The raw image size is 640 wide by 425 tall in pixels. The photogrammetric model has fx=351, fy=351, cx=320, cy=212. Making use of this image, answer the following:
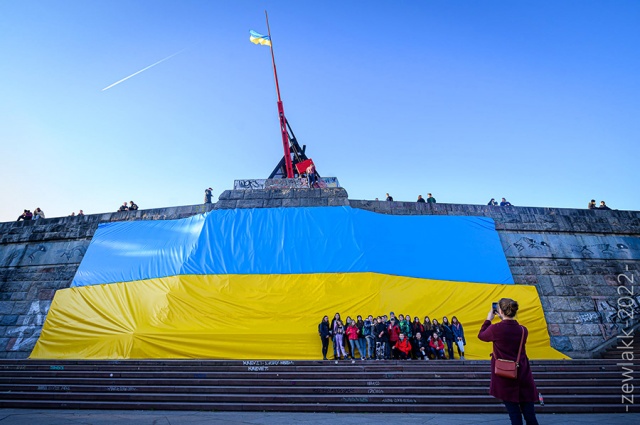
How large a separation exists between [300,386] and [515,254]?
10.9 m

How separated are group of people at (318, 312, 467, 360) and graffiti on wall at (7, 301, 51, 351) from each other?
10.6 m

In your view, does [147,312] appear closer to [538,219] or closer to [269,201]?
[269,201]

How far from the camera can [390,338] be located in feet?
33.7

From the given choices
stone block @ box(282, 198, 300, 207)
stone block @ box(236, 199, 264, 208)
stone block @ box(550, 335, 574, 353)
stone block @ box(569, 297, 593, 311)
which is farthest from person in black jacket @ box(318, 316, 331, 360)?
stone block @ box(569, 297, 593, 311)

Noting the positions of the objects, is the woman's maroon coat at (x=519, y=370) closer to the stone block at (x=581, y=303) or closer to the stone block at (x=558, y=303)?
the stone block at (x=558, y=303)

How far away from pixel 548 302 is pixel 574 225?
13.9 ft

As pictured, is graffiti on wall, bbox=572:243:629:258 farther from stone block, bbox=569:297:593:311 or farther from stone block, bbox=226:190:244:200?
stone block, bbox=226:190:244:200

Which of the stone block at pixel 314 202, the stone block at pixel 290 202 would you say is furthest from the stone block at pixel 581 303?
the stone block at pixel 290 202

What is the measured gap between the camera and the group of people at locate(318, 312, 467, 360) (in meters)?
10.2

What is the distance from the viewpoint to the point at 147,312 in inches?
472

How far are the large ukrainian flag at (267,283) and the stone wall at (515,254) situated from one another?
63 centimetres

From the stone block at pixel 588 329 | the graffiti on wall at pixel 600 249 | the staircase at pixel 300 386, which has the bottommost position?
the staircase at pixel 300 386

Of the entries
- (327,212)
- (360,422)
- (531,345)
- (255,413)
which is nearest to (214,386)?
(255,413)

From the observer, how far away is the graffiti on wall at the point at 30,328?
41.5 ft
